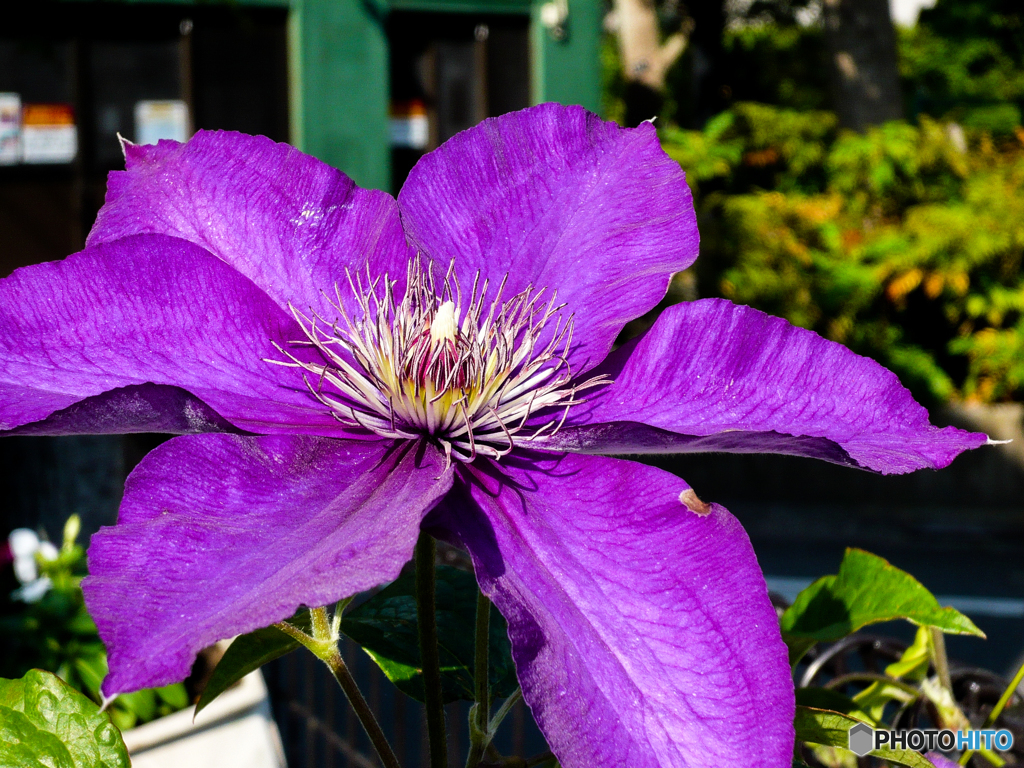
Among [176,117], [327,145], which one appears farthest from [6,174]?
[327,145]

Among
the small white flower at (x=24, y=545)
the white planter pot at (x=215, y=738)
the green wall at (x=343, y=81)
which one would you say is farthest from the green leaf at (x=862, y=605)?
the green wall at (x=343, y=81)

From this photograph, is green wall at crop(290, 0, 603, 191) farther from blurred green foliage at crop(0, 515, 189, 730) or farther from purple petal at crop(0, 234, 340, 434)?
purple petal at crop(0, 234, 340, 434)

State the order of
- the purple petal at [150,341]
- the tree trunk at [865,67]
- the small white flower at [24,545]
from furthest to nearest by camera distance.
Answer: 1. the tree trunk at [865,67]
2. the small white flower at [24,545]
3. the purple petal at [150,341]

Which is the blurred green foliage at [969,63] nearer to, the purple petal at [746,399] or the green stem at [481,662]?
the purple petal at [746,399]

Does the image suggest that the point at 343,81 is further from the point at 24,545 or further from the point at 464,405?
the point at 464,405

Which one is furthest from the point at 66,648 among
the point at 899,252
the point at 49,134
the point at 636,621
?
the point at 899,252
